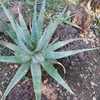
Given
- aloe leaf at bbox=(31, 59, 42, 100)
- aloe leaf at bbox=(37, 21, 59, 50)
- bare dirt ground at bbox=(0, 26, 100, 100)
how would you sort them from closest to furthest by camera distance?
aloe leaf at bbox=(31, 59, 42, 100)
aloe leaf at bbox=(37, 21, 59, 50)
bare dirt ground at bbox=(0, 26, 100, 100)

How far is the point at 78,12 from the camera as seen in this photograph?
2539 millimetres

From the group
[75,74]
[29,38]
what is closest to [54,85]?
[75,74]

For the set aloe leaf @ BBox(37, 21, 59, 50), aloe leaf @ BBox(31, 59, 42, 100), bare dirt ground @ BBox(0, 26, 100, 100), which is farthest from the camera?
bare dirt ground @ BBox(0, 26, 100, 100)

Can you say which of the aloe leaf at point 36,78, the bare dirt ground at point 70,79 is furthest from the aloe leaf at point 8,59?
the bare dirt ground at point 70,79

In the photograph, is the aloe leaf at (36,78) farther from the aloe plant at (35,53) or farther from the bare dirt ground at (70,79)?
the bare dirt ground at (70,79)

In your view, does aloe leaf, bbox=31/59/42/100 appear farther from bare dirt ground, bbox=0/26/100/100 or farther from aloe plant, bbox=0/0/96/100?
bare dirt ground, bbox=0/26/100/100

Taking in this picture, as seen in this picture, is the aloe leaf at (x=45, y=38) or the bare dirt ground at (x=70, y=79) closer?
the aloe leaf at (x=45, y=38)


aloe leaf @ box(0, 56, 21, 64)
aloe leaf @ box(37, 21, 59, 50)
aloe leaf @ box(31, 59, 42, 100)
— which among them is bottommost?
aloe leaf @ box(31, 59, 42, 100)

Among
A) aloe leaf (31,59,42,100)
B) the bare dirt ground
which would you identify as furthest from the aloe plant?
the bare dirt ground

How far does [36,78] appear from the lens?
1.97 metres

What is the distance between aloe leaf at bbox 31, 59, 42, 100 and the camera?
1.92 meters

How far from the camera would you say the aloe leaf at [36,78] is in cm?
192

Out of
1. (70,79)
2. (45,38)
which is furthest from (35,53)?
(70,79)

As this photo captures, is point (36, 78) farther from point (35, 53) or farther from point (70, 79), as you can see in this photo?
point (70, 79)
